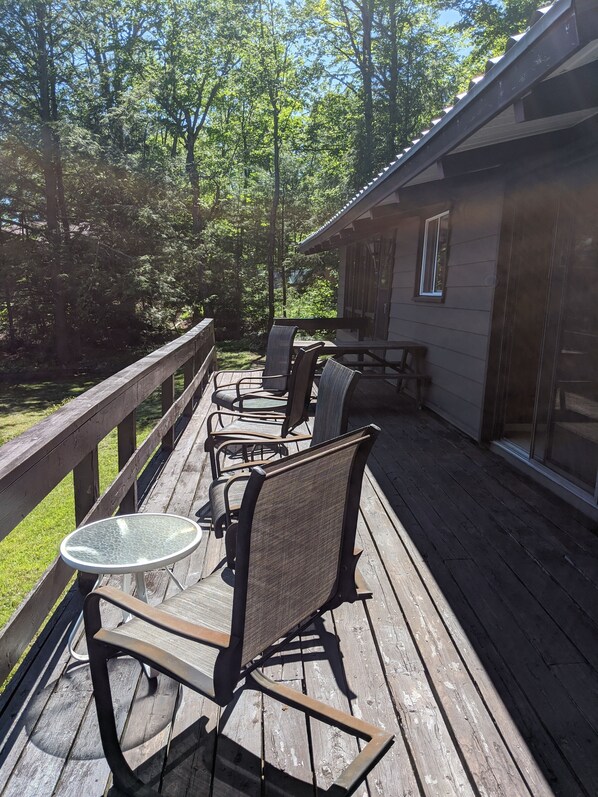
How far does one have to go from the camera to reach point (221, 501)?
2.35m

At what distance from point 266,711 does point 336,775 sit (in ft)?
1.00

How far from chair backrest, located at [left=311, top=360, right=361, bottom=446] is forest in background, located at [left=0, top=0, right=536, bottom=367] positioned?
42.1 ft

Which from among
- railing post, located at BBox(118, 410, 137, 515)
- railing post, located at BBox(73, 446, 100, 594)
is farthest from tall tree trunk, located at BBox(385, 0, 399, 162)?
railing post, located at BBox(73, 446, 100, 594)

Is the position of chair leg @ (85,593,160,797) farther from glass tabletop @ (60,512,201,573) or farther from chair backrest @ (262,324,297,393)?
chair backrest @ (262,324,297,393)

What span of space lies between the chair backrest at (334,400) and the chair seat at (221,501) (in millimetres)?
394

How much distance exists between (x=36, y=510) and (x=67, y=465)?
399cm

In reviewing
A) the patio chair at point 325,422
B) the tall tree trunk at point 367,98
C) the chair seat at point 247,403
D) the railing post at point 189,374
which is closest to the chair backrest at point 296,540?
the patio chair at point 325,422

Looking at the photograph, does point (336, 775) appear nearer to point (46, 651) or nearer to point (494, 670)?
point (494, 670)

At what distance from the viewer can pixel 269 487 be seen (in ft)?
3.89

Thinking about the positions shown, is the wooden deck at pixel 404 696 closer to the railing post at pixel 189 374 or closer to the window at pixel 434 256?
the railing post at pixel 189 374

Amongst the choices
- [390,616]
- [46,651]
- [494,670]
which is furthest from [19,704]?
[494,670]

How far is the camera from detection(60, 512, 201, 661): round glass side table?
1632mm

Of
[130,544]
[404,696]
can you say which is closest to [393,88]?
[130,544]

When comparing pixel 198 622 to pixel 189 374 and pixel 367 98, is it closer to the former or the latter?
pixel 189 374
